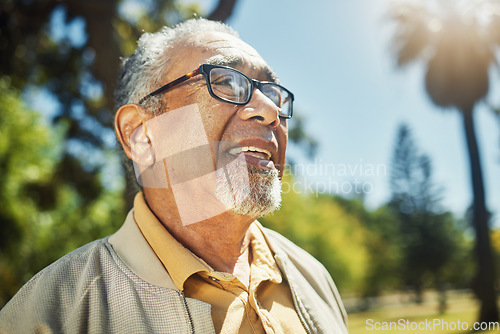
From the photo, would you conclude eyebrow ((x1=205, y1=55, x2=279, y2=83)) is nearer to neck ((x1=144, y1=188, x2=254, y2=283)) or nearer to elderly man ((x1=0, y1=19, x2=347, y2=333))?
elderly man ((x1=0, y1=19, x2=347, y2=333))

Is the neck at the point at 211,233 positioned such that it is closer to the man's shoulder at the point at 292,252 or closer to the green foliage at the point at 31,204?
the man's shoulder at the point at 292,252

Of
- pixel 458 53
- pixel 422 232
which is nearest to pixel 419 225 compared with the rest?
pixel 422 232

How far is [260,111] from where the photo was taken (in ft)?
5.37

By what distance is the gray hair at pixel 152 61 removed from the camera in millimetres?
1788

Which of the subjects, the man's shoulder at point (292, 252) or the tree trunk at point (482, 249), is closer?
the man's shoulder at point (292, 252)

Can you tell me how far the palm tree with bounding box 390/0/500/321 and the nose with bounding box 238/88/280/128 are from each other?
906 cm

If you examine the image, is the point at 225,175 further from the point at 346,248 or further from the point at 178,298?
the point at 346,248

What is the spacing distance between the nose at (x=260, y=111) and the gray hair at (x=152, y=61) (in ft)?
1.50

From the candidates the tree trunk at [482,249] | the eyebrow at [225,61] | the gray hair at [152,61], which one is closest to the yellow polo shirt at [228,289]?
the gray hair at [152,61]

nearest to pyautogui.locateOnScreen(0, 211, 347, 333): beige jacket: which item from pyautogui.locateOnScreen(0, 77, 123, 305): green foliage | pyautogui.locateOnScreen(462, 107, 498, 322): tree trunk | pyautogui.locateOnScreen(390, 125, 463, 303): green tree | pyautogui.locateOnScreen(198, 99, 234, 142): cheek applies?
pyautogui.locateOnScreen(198, 99, 234, 142): cheek

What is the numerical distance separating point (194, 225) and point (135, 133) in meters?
0.57

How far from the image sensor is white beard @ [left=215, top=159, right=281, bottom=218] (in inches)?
62.2

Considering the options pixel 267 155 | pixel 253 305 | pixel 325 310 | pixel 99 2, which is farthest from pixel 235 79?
pixel 99 2

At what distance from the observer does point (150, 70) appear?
5.97ft
